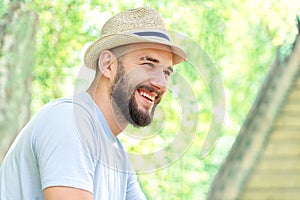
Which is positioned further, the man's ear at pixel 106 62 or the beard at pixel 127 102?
the man's ear at pixel 106 62

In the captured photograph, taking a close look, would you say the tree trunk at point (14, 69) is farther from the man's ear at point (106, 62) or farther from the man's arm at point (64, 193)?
the man's arm at point (64, 193)

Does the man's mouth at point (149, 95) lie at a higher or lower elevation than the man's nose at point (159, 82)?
lower

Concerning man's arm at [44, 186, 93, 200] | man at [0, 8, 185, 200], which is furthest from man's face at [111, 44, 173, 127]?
man's arm at [44, 186, 93, 200]

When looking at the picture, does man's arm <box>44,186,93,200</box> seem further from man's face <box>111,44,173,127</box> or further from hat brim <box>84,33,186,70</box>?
hat brim <box>84,33,186,70</box>

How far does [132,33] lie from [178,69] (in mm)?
2482

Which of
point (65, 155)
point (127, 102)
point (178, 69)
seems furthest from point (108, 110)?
point (178, 69)

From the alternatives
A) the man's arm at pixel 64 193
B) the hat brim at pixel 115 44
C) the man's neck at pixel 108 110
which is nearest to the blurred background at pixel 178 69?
the hat brim at pixel 115 44

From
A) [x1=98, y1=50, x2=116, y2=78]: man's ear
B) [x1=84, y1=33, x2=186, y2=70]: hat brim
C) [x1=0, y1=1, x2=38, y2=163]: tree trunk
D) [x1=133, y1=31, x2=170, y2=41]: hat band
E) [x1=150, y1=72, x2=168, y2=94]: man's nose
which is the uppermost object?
[x1=0, y1=1, x2=38, y2=163]: tree trunk

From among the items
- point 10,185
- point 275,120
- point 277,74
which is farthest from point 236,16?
point 10,185

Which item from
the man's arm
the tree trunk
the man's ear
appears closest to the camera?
the man's arm

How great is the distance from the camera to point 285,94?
15.7 feet

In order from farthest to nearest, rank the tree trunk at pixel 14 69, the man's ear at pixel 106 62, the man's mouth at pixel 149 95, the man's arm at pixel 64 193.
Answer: the tree trunk at pixel 14 69 < the man's ear at pixel 106 62 < the man's mouth at pixel 149 95 < the man's arm at pixel 64 193

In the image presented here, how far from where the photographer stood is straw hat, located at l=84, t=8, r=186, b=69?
5.38 ft

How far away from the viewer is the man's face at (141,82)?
1574 millimetres
